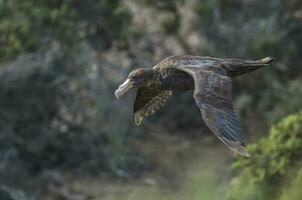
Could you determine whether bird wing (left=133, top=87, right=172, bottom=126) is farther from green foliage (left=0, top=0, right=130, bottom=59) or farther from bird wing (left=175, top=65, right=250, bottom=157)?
green foliage (left=0, top=0, right=130, bottom=59)

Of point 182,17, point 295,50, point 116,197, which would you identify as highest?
point 182,17

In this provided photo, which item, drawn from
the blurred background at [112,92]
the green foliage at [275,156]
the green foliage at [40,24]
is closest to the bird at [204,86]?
the green foliage at [275,156]

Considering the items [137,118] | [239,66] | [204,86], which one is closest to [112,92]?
[137,118]

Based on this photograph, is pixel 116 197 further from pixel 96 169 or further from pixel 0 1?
pixel 0 1

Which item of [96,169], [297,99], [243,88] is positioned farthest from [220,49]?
[96,169]

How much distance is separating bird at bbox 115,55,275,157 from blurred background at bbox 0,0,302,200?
3455mm

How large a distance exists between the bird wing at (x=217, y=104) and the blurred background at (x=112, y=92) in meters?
4.34

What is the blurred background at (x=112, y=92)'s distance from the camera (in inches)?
433

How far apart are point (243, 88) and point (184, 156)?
1.03 meters

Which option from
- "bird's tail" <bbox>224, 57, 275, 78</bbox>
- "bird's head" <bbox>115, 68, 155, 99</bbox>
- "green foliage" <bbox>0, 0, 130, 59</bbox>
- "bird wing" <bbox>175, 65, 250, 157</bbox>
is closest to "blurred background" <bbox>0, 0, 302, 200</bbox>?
"green foliage" <bbox>0, 0, 130, 59</bbox>

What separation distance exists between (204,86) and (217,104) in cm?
13

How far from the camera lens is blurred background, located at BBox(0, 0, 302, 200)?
11.0 meters

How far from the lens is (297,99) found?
37.5 feet

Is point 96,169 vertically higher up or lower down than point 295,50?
lower down
